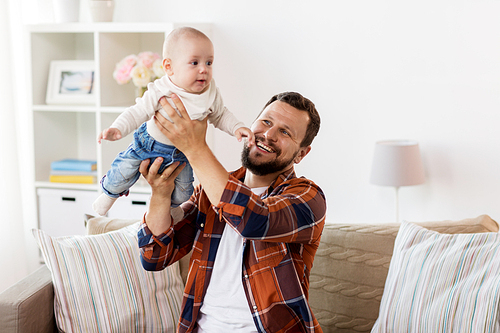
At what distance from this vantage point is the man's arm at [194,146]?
130 centimetres

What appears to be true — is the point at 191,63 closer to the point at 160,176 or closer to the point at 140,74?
the point at 160,176

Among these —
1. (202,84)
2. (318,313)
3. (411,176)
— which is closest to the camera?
(202,84)

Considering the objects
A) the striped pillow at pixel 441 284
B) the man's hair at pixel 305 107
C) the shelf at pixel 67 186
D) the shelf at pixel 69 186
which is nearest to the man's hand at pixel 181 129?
the man's hair at pixel 305 107

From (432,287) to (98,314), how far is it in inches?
46.2

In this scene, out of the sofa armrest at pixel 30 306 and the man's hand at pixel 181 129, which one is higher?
the man's hand at pixel 181 129

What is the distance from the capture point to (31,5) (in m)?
3.31

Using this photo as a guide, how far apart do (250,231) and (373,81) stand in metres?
2.00

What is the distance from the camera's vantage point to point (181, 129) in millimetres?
1316

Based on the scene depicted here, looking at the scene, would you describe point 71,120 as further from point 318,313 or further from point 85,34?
point 318,313

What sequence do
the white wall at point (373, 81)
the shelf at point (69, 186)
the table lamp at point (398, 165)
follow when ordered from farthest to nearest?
the shelf at point (69, 186) < the white wall at point (373, 81) < the table lamp at point (398, 165)

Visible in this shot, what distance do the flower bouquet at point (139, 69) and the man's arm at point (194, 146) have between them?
167cm

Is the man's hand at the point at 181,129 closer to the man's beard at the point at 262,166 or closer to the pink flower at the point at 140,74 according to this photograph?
the man's beard at the point at 262,166

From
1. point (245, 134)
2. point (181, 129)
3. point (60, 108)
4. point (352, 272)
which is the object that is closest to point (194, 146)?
point (181, 129)

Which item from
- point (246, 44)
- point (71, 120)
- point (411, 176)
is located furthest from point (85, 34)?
point (411, 176)
